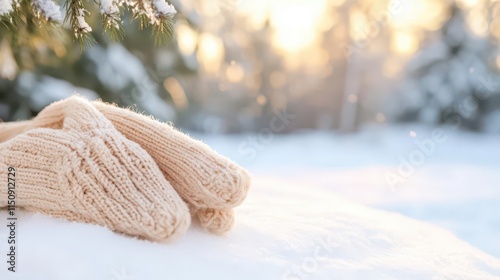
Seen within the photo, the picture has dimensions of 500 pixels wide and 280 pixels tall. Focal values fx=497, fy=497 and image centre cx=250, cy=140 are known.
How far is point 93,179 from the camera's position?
150cm

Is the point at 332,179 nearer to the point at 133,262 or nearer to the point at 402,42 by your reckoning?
the point at 133,262

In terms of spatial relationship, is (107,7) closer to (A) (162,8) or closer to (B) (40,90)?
(A) (162,8)

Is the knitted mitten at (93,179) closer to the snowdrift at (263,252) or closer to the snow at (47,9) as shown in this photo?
the snowdrift at (263,252)

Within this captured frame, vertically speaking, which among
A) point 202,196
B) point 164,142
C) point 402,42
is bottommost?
point 402,42

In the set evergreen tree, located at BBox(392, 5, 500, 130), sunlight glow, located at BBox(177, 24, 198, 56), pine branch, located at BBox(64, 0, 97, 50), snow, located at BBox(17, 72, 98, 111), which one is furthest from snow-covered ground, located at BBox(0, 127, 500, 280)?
evergreen tree, located at BBox(392, 5, 500, 130)

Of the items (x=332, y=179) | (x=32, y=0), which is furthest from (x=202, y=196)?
(x=332, y=179)

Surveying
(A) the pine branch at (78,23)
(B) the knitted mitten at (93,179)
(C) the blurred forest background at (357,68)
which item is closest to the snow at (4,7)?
(A) the pine branch at (78,23)

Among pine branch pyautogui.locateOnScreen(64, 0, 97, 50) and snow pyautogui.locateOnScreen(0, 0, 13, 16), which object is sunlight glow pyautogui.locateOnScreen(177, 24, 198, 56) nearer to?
pine branch pyautogui.locateOnScreen(64, 0, 97, 50)

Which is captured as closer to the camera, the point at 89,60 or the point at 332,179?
the point at 89,60

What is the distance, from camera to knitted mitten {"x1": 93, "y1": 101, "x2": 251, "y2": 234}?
1.57 m

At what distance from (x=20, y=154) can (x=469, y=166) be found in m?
7.73

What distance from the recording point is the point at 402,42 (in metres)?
14.1

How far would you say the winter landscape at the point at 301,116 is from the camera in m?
1.49

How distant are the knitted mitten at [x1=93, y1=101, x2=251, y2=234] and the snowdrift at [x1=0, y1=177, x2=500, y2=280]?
0.24ft
